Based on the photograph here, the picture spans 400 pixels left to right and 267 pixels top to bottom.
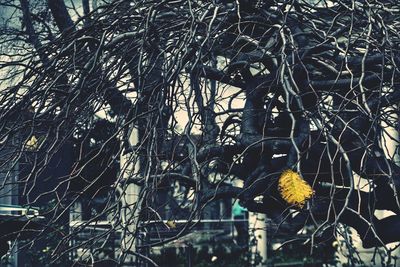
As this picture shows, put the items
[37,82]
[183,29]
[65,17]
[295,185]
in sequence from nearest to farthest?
[295,185] → [183,29] → [37,82] → [65,17]

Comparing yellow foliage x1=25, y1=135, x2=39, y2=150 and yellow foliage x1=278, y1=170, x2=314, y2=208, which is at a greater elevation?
yellow foliage x1=25, y1=135, x2=39, y2=150

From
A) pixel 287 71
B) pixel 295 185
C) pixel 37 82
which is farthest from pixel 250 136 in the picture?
pixel 37 82

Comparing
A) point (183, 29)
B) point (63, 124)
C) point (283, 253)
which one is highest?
point (183, 29)

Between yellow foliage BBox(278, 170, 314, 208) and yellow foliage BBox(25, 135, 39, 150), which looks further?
yellow foliage BBox(25, 135, 39, 150)

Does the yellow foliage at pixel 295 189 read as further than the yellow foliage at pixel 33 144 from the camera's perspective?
No

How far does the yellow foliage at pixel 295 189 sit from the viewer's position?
194 inches

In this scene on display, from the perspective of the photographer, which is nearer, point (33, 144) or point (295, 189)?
point (295, 189)

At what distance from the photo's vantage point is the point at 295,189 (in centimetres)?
499

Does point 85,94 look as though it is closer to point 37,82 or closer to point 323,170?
point 37,82

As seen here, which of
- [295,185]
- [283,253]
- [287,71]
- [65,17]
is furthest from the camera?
[283,253]

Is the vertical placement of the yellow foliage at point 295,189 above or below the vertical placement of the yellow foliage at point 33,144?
below

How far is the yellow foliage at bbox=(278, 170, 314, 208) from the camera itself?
4938 mm

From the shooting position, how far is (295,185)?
5.00 m

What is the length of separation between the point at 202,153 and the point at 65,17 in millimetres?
7787
